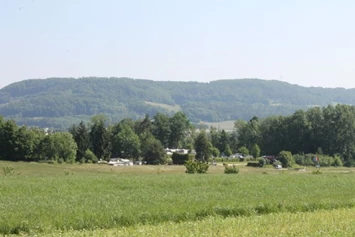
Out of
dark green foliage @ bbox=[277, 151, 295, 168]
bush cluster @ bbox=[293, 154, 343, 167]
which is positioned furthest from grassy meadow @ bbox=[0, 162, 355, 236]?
bush cluster @ bbox=[293, 154, 343, 167]

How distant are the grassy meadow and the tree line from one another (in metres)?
64.0

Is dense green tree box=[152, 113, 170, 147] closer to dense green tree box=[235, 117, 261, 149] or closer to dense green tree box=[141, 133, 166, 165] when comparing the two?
dense green tree box=[235, 117, 261, 149]

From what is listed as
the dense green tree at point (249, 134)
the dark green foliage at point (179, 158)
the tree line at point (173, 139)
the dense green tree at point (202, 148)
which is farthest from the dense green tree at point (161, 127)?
the dark green foliage at point (179, 158)

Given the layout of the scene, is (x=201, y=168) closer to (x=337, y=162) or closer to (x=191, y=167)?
(x=191, y=167)

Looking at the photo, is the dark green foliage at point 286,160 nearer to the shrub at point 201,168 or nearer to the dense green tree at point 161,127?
the shrub at point 201,168

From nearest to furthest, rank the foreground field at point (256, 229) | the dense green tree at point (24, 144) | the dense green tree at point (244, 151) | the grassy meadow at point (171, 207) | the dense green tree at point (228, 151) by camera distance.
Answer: the foreground field at point (256, 229) < the grassy meadow at point (171, 207) < the dense green tree at point (24, 144) < the dense green tree at point (244, 151) < the dense green tree at point (228, 151)

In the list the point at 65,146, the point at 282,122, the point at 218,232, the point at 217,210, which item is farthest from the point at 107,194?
the point at 282,122

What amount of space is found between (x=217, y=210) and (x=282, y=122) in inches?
4712

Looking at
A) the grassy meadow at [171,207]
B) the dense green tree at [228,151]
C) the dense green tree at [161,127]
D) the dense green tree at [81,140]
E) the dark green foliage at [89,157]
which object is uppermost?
the dense green tree at [161,127]

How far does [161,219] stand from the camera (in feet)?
85.6

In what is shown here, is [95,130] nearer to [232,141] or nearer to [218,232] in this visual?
[232,141]

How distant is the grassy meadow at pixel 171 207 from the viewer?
2130 centimetres

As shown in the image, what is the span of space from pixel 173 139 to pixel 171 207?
135090 mm

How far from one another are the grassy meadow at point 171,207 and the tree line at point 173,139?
6404cm
